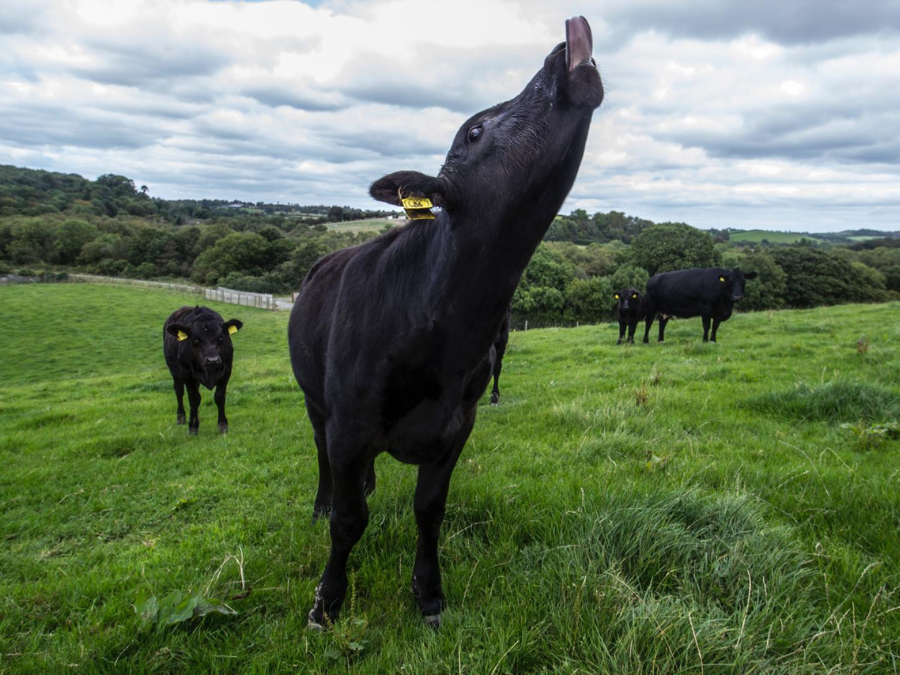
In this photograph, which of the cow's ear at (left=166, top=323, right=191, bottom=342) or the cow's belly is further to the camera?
the cow's ear at (left=166, top=323, right=191, bottom=342)

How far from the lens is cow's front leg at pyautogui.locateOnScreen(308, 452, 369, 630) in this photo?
278 centimetres

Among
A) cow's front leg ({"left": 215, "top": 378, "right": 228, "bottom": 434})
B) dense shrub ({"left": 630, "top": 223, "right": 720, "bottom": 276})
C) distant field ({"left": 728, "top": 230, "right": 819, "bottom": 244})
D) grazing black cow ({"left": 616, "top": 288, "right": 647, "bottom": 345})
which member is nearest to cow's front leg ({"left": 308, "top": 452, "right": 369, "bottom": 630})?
cow's front leg ({"left": 215, "top": 378, "right": 228, "bottom": 434})

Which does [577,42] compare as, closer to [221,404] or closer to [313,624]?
[313,624]

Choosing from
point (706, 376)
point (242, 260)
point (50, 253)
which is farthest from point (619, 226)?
point (706, 376)

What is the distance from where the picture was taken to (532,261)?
206ft

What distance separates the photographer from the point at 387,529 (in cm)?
348

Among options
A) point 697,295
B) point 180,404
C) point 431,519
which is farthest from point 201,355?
point 697,295

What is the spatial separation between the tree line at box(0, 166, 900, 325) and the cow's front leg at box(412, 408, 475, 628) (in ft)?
84.6

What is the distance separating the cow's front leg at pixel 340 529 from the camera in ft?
9.13

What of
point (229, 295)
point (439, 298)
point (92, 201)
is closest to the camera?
point (439, 298)

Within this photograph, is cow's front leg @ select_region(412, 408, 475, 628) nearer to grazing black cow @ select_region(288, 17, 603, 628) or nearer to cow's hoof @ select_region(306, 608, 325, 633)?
grazing black cow @ select_region(288, 17, 603, 628)

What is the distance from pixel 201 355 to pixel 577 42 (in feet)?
27.5

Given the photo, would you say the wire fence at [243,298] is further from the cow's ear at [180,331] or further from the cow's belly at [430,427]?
the cow's belly at [430,427]

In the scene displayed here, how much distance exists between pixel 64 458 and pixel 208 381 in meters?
2.25
